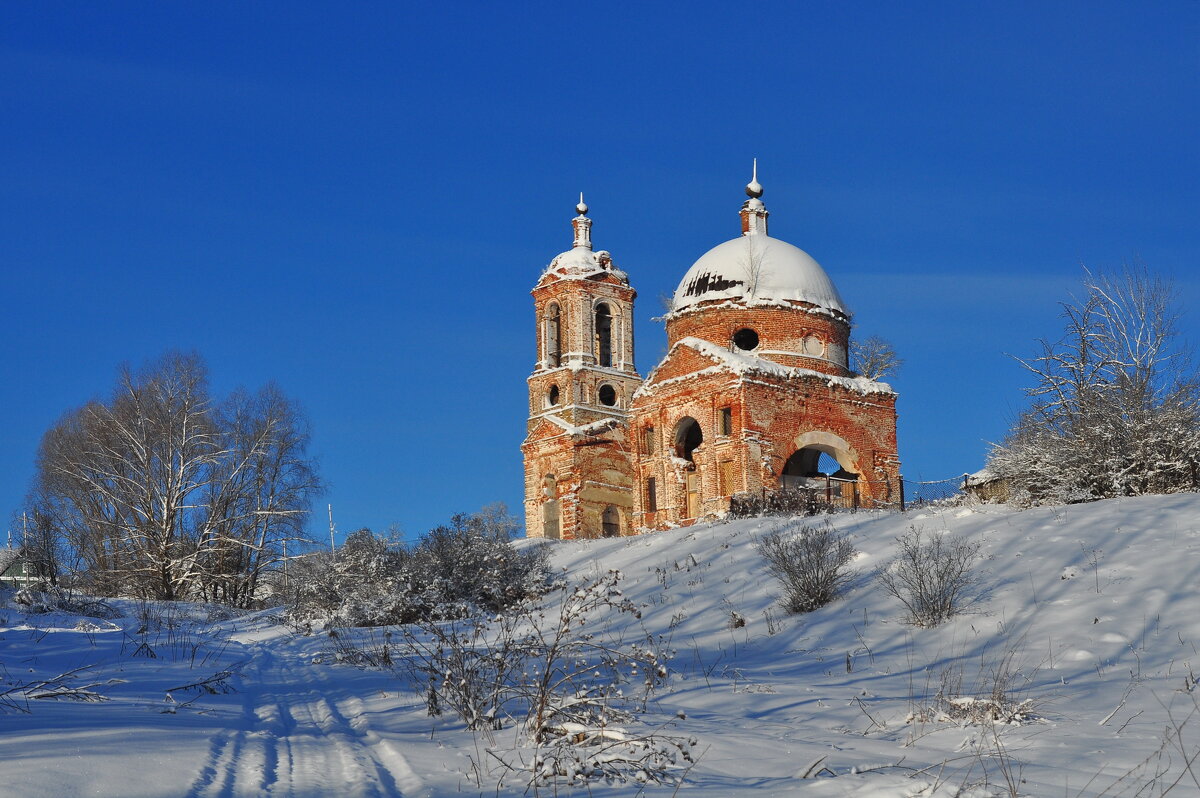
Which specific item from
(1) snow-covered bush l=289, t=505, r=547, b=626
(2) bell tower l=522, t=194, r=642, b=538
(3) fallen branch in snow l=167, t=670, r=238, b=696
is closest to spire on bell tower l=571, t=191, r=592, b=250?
(2) bell tower l=522, t=194, r=642, b=538

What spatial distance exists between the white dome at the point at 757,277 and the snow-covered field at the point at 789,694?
17.8 metres

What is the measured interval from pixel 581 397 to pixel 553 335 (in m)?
2.79

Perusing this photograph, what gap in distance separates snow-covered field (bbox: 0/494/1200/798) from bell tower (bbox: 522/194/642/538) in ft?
68.1

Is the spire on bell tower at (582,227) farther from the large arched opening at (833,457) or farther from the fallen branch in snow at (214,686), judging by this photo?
the fallen branch in snow at (214,686)

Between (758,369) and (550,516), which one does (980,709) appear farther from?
(550,516)

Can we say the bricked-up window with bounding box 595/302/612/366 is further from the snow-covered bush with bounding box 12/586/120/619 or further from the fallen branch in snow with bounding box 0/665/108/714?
the fallen branch in snow with bounding box 0/665/108/714

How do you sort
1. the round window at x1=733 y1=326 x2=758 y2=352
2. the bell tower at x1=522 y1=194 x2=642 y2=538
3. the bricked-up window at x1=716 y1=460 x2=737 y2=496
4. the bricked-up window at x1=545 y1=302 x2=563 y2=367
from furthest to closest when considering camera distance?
the bricked-up window at x1=545 y1=302 x2=563 y2=367 < the bell tower at x1=522 y1=194 x2=642 y2=538 < the round window at x1=733 y1=326 x2=758 y2=352 < the bricked-up window at x1=716 y1=460 x2=737 y2=496

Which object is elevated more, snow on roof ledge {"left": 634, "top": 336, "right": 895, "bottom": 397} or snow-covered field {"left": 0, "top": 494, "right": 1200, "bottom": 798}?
snow on roof ledge {"left": 634, "top": 336, "right": 895, "bottom": 397}

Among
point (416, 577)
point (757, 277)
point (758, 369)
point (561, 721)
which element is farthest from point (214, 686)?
point (757, 277)

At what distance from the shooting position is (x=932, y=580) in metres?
11.0

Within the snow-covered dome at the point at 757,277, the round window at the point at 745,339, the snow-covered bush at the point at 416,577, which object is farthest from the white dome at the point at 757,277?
the snow-covered bush at the point at 416,577

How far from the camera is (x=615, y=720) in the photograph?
20.2 feet

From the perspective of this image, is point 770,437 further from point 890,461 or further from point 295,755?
point 295,755

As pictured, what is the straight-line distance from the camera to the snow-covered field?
480 centimetres
